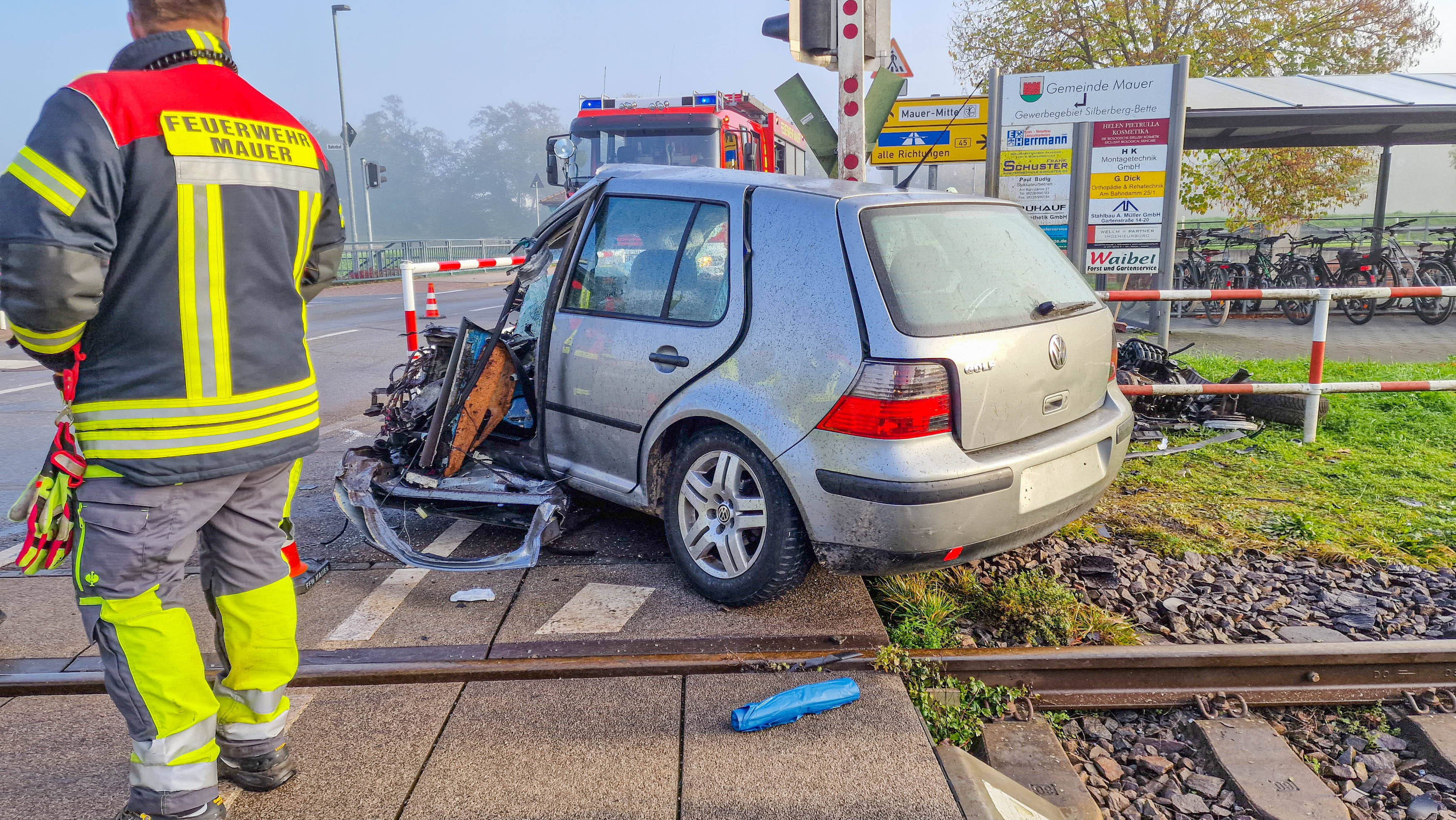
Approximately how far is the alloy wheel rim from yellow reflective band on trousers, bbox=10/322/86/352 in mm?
2069

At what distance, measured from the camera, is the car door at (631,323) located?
387 centimetres

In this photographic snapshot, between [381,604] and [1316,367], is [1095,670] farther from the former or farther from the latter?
[1316,367]

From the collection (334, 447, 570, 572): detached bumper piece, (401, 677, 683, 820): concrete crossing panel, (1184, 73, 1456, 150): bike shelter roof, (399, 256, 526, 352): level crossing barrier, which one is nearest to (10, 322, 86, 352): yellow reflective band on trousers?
(401, 677, 683, 820): concrete crossing panel

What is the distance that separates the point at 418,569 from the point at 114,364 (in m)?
2.14

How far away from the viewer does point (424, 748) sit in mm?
2803

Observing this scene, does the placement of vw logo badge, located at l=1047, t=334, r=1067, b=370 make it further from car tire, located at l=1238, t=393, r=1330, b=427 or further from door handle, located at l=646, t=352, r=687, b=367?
car tire, located at l=1238, t=393, r=1330, b=427

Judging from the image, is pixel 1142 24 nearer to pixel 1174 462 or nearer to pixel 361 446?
pixel 1174 462

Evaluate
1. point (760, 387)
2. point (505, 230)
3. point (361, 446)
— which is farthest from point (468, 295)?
point (505, 230)

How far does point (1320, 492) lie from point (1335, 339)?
28.1 feet

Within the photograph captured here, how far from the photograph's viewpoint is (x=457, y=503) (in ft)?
14.7

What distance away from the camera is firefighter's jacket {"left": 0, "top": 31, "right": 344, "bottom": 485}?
2080mm

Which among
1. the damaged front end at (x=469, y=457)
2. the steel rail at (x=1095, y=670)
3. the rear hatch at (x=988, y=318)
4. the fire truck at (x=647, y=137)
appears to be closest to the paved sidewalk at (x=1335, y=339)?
the fire truck at (x=647, y=137)

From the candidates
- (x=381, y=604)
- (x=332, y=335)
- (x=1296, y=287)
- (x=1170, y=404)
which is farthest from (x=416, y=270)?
(x=1296, y=287)

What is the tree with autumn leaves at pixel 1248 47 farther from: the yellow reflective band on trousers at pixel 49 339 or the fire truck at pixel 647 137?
the yellow reflective band on trousers at pixel 49 339
